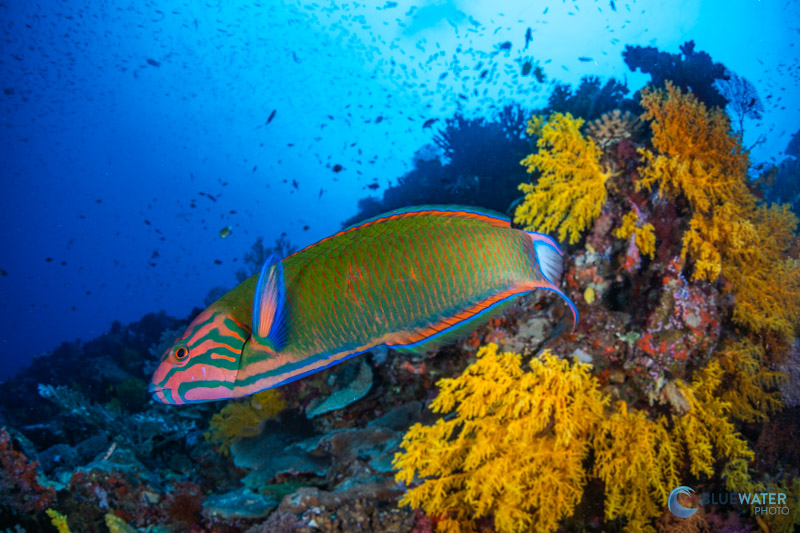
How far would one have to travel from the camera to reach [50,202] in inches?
3666

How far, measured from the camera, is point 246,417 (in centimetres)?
538

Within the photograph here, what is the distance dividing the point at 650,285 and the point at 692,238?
552 mm

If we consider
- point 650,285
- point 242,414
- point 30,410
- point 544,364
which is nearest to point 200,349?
point 544,364

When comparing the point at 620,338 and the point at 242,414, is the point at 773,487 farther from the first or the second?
the point at 242,414

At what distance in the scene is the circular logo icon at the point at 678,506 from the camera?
9.06 ft

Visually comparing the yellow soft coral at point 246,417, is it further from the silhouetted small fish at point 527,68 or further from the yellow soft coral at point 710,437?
the silhouetted small fish at point 527,68

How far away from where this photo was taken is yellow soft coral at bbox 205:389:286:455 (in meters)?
5.37

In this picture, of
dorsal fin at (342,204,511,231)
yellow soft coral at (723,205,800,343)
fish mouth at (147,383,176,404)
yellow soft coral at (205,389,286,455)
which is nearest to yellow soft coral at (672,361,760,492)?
yellow soft coral at (723,205,800,343)

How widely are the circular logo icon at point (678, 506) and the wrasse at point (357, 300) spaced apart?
9.48 feet

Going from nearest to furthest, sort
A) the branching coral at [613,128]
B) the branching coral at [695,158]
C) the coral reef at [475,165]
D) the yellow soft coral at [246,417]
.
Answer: the branching coral at [695,158]
the branching coral at [613,128]
the yellow soft coral at [246,417]
the coral reef at [475,165]

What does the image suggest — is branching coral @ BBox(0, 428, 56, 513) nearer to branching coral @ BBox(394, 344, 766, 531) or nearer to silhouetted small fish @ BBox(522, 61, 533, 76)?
branching coral @ BBox(394, 344, 766, 531)

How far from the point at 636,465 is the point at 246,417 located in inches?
194

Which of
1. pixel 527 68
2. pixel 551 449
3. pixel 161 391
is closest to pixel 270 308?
pixel 161 391

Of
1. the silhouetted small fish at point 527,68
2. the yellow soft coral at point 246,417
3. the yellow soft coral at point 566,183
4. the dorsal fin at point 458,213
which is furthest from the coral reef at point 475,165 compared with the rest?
the dorsal fin at point 458,213
